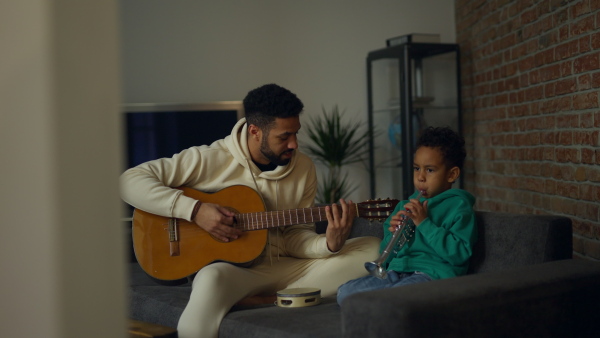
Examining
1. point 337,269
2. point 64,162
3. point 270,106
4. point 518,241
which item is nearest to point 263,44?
point 270,106

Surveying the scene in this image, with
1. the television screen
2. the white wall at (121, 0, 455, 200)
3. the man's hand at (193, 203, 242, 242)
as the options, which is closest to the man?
the man's hand at (193, 203, 242, 242)

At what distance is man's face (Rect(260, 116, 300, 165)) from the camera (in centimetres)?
278

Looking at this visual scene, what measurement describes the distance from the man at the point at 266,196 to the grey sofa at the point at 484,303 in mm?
168

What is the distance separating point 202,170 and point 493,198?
88.4 inches

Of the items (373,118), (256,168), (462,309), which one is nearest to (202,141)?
(373,118)

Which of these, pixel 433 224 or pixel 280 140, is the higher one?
pixel 280 140

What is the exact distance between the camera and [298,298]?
234 centimetres

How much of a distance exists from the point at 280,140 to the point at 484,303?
4.12 feet

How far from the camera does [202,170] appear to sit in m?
2.77

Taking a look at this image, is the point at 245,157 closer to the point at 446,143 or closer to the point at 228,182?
the point at 228,182

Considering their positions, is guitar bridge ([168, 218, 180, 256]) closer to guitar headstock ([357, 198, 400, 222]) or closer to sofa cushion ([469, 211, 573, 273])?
guitar headstock ([357, 198, 400, 222])

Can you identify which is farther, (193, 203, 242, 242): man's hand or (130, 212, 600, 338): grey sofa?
(193, 203, 242, 242): man's hand

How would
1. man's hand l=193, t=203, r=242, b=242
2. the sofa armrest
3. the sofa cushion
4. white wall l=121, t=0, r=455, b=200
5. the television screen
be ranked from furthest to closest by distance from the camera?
1. white wall l=121, t=0, r=455, b=200
2. the television screen
3. man's hand l=193, t=203, r=242, b=242
4. the sofa cushion
5. the sofa armrest

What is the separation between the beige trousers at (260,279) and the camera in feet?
7.57
